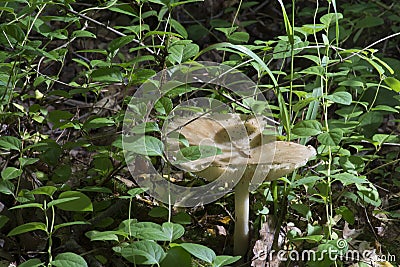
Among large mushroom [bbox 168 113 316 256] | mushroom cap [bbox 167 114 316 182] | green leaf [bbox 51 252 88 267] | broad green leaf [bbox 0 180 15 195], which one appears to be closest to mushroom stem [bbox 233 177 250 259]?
large mushroom [bbox 168 113 316 256]

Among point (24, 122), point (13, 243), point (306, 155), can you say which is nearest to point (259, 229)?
point (306, 155)

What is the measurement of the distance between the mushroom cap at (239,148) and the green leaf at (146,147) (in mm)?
91

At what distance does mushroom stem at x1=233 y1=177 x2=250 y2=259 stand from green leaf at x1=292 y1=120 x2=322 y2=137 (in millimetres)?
281

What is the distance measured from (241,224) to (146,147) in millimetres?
507

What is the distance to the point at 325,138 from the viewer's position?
1646 millimetres

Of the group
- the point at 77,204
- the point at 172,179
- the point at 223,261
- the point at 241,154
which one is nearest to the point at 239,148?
the point at 241,154

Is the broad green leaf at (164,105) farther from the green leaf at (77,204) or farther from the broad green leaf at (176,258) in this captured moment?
the broad green leaf at (176,258)

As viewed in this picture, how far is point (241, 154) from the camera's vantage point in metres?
1.64

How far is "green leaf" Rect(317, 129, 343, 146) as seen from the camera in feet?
5.35

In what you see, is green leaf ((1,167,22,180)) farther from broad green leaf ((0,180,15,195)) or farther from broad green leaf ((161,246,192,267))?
broad green leaf ((161,246,192,267))

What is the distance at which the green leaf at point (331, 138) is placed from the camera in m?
1.63

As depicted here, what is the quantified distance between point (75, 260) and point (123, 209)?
0.68 meters

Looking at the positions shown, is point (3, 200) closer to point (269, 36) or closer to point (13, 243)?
point (13, 243)

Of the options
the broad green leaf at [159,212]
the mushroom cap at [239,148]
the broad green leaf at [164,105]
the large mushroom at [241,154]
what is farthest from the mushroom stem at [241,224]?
the broad green leaf at [164,105]
